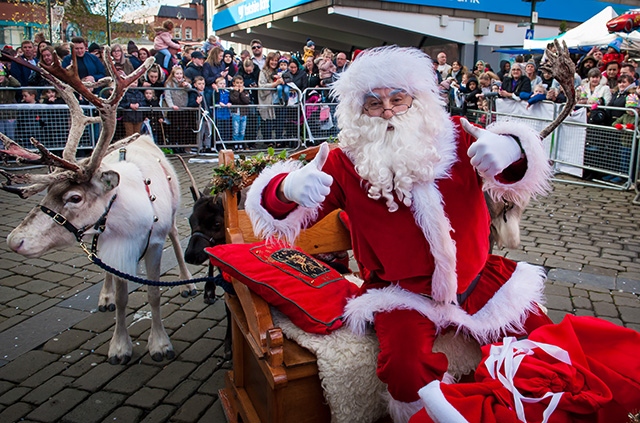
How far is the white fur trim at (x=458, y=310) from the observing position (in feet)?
8.41

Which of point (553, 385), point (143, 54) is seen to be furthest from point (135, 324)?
point (143, 54)

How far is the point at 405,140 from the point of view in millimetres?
2570

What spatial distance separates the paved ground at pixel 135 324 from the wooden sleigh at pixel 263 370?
344 millimetres

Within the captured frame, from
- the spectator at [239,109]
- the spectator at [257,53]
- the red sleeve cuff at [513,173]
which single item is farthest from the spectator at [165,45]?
the red sleeve cuff at [513,173]

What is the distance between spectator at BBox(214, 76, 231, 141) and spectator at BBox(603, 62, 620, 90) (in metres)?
7.75

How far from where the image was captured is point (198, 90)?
1100cm

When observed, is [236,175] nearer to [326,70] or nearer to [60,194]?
[60,194]

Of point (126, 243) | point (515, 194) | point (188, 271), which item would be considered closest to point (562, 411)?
point (515, 194)

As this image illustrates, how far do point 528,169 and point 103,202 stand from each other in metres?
2.54

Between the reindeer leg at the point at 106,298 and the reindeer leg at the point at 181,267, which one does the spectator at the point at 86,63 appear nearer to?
the reindeer leg at the point at 181,267

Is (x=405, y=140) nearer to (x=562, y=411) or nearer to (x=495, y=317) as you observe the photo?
(x=495, y=317)

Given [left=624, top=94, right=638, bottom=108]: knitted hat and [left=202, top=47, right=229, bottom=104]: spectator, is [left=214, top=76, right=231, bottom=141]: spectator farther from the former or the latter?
[left=624, top=94, right=638, bottom=108]: knitted hat

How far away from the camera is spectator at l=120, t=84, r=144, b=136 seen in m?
10.4

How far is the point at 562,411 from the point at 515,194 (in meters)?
1.13
